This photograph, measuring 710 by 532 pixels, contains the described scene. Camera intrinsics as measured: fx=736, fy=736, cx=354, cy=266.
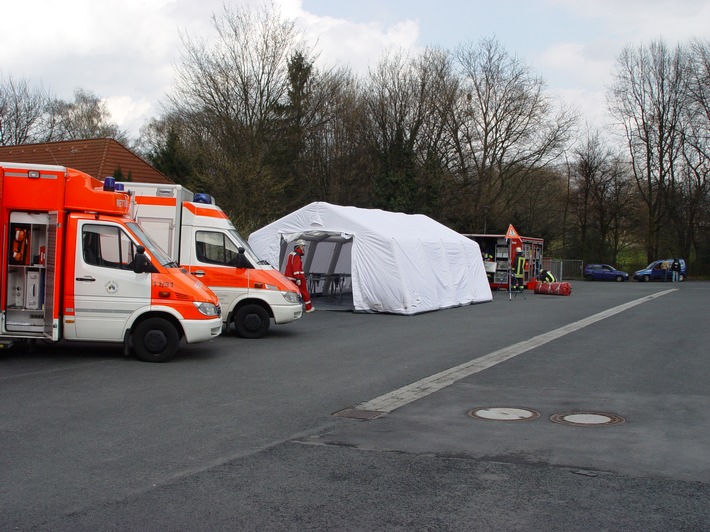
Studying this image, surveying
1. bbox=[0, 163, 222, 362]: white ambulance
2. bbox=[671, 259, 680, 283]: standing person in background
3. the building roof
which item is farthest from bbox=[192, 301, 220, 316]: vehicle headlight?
bbox=[671, 259, 680, 283]: standing person in background

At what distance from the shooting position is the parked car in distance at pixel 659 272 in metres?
55.2

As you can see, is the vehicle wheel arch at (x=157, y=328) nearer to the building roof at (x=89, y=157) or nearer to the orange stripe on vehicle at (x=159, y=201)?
the orange stripe on vehicle at (x=159, y=201)

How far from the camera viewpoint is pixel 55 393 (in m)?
8.93

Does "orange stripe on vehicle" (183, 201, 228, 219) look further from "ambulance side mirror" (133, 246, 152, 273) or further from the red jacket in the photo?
the red jacket

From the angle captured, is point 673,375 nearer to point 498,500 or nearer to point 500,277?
point 498,500

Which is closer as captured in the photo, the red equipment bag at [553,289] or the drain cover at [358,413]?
the drain cover at [358,413]

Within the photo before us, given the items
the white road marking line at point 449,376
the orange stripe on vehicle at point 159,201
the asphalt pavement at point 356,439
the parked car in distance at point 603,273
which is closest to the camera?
the asphalt pavement at point 356,439

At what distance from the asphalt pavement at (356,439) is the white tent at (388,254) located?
766 centimetres

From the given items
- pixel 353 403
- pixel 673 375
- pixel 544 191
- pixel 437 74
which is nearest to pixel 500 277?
pixel 437 74

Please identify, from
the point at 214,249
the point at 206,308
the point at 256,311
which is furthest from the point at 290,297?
the point at 206,308

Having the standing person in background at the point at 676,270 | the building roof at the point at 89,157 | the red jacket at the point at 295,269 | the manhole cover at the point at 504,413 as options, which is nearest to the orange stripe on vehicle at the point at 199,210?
the red jacket at the point at 295,269

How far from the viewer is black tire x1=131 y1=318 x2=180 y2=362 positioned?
37.8 feet

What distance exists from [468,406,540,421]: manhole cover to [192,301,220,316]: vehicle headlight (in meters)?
5.22

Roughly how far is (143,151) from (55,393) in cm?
5350
